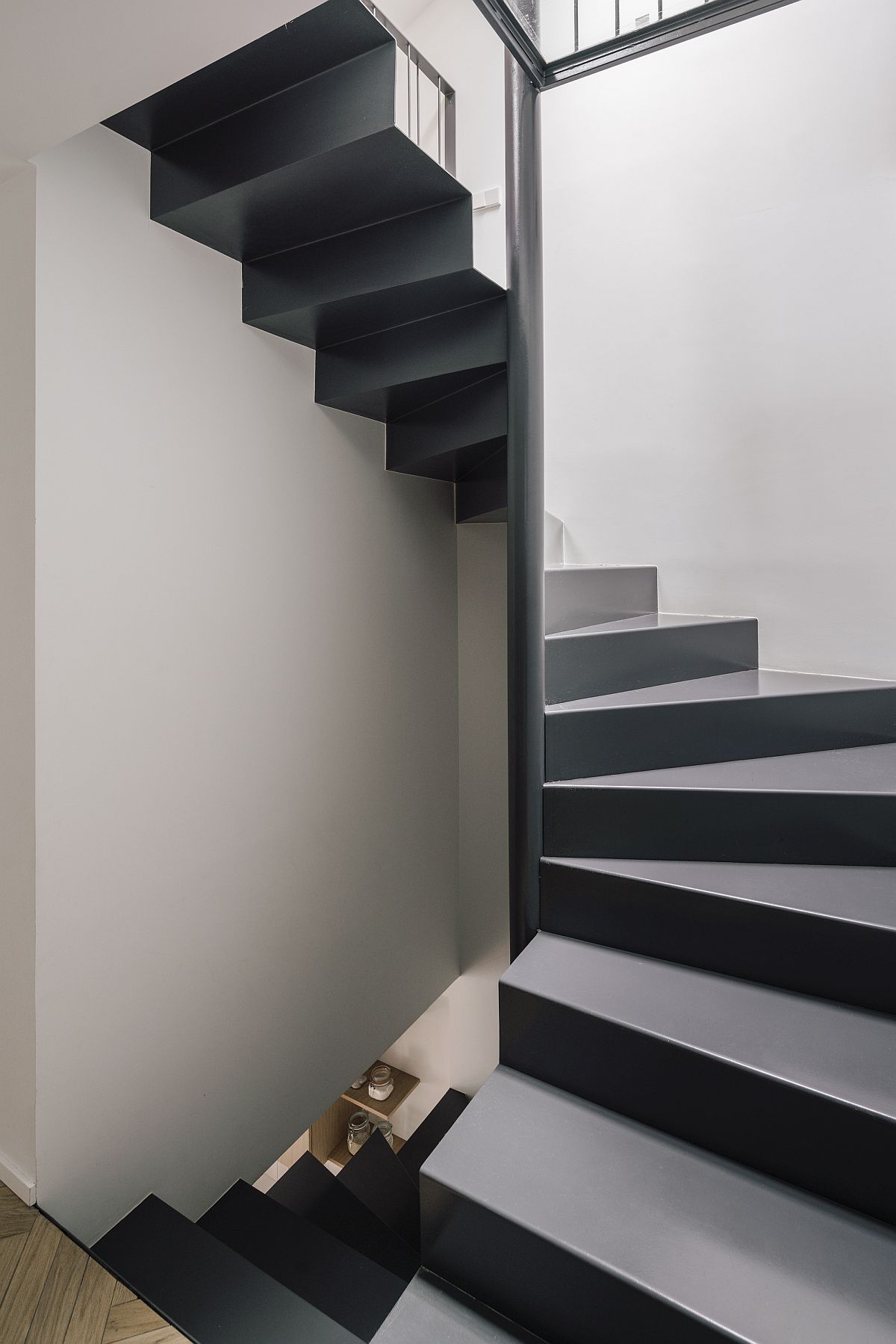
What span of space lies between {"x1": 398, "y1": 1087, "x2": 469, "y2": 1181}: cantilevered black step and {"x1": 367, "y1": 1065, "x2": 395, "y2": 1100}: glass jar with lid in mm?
451

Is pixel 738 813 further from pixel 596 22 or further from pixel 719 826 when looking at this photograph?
pixel 596 22

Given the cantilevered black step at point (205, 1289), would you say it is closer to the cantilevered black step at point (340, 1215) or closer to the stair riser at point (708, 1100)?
the stair riser at point (708, 1100)

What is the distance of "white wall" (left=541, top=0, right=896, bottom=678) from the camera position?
271 cm

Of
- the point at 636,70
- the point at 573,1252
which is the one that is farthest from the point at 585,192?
the point at 573,1252

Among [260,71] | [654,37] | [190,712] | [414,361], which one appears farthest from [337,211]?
[190,712]

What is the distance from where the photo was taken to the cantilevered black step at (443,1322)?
3.97ft

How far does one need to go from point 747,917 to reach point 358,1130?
4.20 metres

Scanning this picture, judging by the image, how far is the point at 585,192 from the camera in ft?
10.8

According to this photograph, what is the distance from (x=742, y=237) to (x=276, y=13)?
2391 mm

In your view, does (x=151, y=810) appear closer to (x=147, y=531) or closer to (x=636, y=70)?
(x=147, y=531)

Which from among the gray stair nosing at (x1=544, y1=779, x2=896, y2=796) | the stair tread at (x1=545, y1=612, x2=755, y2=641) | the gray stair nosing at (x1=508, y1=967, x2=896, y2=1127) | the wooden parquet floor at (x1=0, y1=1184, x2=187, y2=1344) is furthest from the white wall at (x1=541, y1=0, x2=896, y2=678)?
the wooden parquet floor at (x1=0, y1=1184, x2=187, y2=1344)

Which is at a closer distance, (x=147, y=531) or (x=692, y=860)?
(x=692, y=860)

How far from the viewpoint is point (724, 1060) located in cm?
131

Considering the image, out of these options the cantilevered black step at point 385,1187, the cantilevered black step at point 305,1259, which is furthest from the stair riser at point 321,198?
the cantilevered black step at point 385,1187
